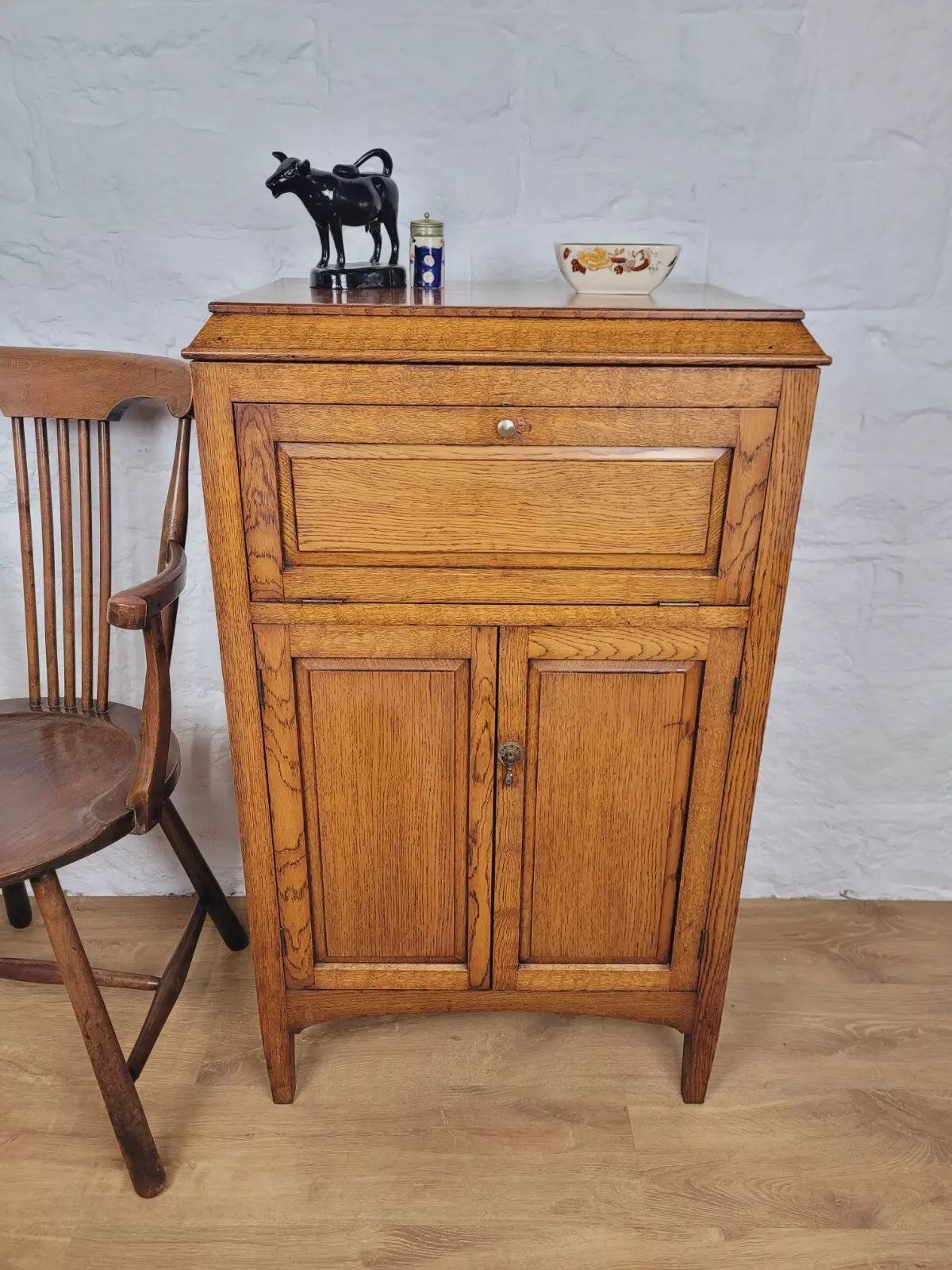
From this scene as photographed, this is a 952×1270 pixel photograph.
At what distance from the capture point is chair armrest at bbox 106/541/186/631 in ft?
3.76

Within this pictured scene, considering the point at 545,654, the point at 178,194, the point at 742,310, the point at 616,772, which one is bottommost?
the point at 616,772

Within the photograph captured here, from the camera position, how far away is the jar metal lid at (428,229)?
1.35 meters

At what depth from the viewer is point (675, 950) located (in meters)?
1.43

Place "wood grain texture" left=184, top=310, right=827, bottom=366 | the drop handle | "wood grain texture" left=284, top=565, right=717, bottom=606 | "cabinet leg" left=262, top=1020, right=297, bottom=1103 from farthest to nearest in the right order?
"cabinet leg" left=262, top=1020, right=297, bottom=1103 < the drop handle < "wood grain texture" left=284, top=565, right=717, bottom=606 < "wood grain texture" left=184, top=310, right=827, bottom=366

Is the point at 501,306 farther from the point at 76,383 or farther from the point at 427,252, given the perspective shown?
the point at 76,383

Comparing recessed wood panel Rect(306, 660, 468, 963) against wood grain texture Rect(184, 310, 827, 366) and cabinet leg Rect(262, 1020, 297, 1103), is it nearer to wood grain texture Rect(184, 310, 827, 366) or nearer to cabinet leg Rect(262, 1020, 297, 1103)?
cabinet leg Rect(262, 1020, 297, 1103)

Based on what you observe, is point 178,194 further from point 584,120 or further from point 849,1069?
point 849,1069

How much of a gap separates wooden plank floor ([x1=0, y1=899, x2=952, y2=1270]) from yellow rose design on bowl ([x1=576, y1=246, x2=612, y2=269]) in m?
1.31

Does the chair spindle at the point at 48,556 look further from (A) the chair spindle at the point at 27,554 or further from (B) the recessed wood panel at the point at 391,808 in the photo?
(B) the recessed wood panel at the point at 391,808

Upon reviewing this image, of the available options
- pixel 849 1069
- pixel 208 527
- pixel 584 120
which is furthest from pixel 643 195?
pixel 849 1069

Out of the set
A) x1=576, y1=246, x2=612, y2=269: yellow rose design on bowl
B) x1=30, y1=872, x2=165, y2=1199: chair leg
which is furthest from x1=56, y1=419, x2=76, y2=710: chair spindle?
x1=576, y1=246, x2=612, y2=269: yellow rose design on bowl

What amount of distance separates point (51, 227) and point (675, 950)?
5.21 feet

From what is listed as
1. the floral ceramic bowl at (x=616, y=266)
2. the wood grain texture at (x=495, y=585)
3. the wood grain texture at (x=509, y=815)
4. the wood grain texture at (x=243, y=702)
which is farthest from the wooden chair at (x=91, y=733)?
the floral ceramic bowl at (x=616, y=266)

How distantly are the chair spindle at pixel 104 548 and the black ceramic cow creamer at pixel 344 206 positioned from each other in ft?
1.62
